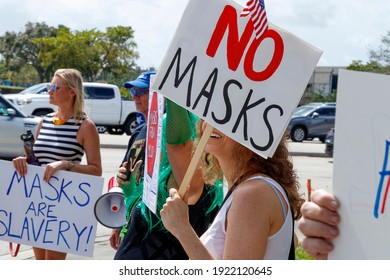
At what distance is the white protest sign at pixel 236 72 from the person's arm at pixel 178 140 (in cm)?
69

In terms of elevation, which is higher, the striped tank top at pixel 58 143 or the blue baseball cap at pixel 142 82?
the blue baseball cap at pixel 142 82

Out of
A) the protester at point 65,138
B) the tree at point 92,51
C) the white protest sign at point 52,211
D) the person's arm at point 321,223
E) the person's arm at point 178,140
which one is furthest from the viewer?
the tree at point 92,51

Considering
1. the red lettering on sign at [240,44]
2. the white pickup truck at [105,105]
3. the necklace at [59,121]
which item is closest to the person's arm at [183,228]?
the red lettering on sign at [240,44]

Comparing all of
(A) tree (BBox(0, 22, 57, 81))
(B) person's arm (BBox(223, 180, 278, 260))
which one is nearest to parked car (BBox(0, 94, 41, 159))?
(B) person's arm (BBox(223, 180, 278, 260))

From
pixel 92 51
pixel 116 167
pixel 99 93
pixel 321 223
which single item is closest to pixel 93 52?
pixel 92 51

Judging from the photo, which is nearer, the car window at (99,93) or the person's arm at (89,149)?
the person's arm at (89,149)

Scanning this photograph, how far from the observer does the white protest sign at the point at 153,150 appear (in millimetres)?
3066

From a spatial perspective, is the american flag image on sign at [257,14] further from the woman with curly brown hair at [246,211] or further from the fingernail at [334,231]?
the fingernail at [334,231]

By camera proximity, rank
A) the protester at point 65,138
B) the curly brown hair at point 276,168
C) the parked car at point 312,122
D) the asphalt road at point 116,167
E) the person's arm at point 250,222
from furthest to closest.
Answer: the parked car at point 312,122 → the asphalt road at point 116,167 → the protester at point 65,138 → the curly brown hair at point 276,168 → the person's arm at point 250,222

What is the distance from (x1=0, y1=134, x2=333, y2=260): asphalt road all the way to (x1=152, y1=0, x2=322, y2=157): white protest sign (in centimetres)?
427

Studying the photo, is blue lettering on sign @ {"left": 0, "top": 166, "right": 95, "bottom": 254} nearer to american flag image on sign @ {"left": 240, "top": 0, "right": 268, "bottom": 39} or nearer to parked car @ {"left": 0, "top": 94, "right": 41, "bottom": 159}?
american flag image on sign @ {"left": 240, "top": 0, "right": 268, "bottom": 39}

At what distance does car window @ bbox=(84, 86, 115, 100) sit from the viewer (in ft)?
82.5

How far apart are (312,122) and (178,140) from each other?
24809 mm

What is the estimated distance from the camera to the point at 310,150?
24.1m
